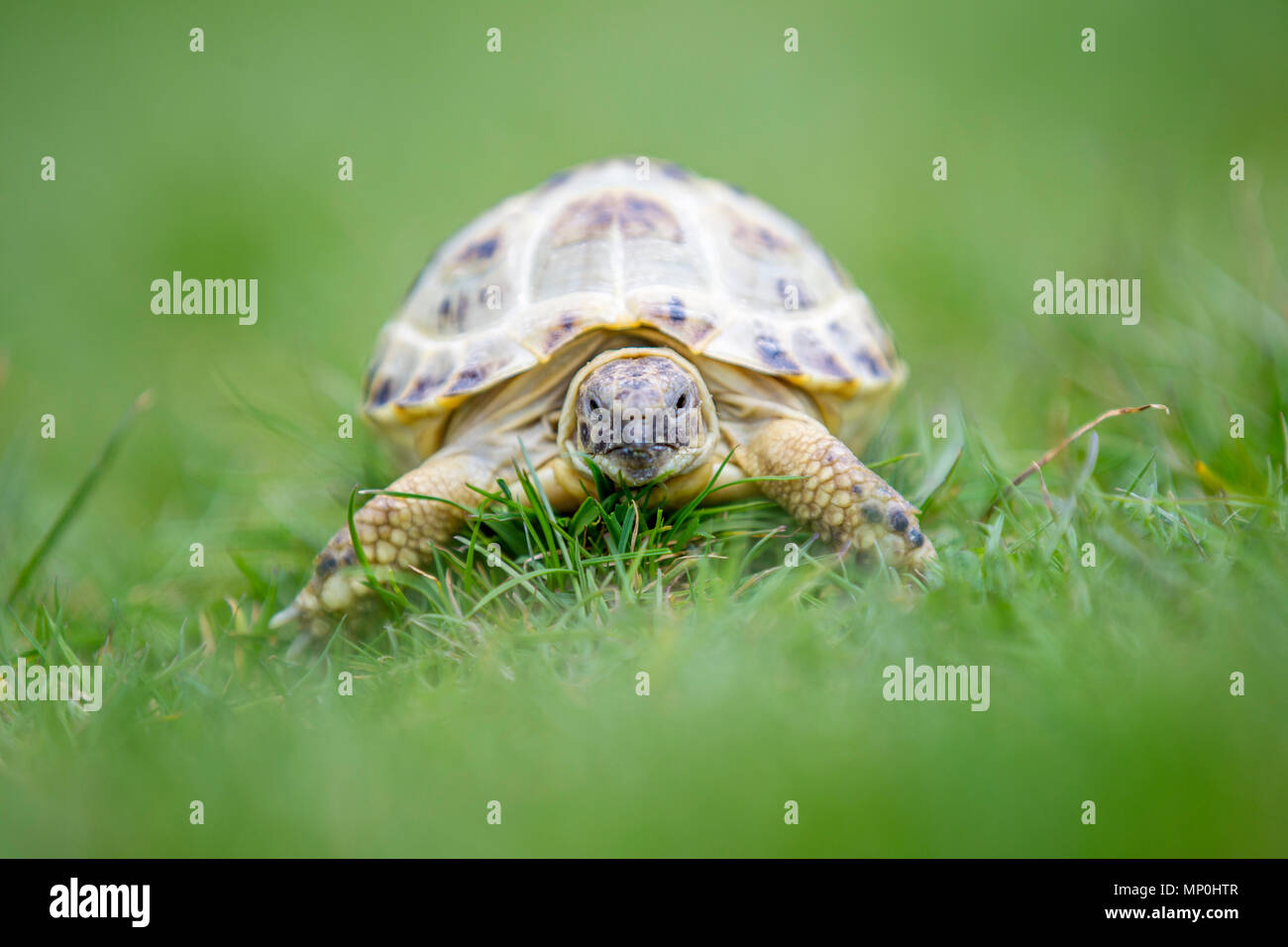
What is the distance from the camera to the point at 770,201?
9.65m

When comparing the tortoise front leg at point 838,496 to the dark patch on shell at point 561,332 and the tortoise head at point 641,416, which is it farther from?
the dark patch on shell at point 561,332

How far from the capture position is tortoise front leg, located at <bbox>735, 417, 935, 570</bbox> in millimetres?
3664

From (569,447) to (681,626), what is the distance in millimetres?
959

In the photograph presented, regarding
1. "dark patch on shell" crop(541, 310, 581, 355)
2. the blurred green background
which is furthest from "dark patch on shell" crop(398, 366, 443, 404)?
the blurred green background

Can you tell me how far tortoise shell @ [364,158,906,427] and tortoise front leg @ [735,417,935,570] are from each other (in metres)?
0.35

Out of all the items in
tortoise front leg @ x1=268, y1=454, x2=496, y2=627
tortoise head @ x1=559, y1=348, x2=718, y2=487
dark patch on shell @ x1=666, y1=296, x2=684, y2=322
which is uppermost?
dark patch on shell @ x1=666, y1=296, x2=684, y2=322

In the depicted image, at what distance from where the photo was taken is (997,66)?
1062cm

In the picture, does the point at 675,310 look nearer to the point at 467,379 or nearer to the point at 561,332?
the point at 561,332

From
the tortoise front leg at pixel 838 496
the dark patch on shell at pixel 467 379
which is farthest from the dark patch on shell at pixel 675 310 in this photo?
the dark patch on shell at pixel 467 379

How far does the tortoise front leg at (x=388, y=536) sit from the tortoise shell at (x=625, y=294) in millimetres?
382

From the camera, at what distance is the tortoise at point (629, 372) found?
12.4ft

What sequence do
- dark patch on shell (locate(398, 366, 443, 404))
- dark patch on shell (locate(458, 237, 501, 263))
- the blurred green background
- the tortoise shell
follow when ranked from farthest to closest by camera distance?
dark patch on shell (locate(458, 237, 501, 263)) → dark patch on shell (locate(398, 366, 443, 404)) → the tortoise shell → the blurred green background

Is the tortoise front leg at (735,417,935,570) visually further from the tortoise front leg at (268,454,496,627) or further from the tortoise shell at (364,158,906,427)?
the tortoise front leg at (268,454,496,627)

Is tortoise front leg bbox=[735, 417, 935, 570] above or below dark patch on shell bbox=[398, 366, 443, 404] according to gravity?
below
